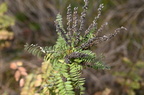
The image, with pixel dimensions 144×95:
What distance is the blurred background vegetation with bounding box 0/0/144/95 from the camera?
3.16 m

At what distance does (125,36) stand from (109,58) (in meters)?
0.48

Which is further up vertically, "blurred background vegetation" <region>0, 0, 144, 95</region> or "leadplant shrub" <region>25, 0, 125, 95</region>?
"blurred background vegetation" <region>0, 0, 144, 95</region>

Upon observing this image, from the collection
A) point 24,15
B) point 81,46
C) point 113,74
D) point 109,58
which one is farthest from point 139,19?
point 81,46

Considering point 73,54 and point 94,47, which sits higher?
point 94,47

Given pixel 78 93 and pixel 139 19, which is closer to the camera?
pixel 78 93

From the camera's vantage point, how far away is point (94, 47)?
342 cm

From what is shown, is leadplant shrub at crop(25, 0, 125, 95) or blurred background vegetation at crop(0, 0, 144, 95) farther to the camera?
blurred background vegetation at crop(0, 0, 144, 95)

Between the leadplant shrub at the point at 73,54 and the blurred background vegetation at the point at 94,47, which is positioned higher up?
the blurred background vegetation at the point at 94,47

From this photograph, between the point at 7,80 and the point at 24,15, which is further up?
the point at 24,15

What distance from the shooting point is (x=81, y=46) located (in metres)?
1.42

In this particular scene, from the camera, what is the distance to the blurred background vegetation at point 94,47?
10.4 feet

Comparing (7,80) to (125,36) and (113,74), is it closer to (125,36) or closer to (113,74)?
(113,74)

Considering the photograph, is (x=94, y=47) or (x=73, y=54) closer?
(x=73, y=54)

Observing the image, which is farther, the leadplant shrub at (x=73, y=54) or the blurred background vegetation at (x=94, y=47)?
the blurred background vegetation at (x=94, y=47)
